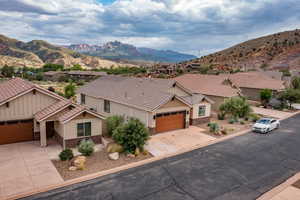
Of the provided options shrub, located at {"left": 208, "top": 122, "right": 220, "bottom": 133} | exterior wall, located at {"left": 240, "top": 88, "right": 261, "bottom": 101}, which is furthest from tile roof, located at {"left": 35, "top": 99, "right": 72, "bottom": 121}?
exterior wall, located at {"left": 240, "top": 88, "right": 261, "bottom": 101}

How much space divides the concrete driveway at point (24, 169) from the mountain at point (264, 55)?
78146 millimetres

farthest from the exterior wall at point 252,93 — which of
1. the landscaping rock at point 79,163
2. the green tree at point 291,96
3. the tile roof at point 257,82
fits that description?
the landscaping rock at point 79,163

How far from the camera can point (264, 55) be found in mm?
90688

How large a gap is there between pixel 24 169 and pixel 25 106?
6092 millimetres

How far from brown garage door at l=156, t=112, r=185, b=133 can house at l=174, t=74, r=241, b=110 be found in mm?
11845

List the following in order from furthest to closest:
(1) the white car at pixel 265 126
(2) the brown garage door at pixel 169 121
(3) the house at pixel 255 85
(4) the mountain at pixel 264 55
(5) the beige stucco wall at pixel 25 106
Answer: (4) the mountain at pixel 264 55 → (3) the house at pixel 255 85 → (1) the white car at pixel 265 126 → (2) the brown garage door at pixel 169 121 → (5) the beige stucco wall at pixel 25 106

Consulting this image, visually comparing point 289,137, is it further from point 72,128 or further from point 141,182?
point 72,128

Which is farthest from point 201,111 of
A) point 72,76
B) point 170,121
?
point 72,76

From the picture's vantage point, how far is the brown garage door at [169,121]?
20938 millimetres

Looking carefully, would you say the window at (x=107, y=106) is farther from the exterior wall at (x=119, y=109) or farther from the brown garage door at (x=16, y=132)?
the brown garage door at (x=16, y=132)

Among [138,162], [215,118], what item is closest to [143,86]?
[215,118]

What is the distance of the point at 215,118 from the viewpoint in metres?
28.4

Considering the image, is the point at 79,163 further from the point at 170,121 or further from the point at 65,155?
the point at 170,121

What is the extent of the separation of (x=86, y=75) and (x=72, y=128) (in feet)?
240
